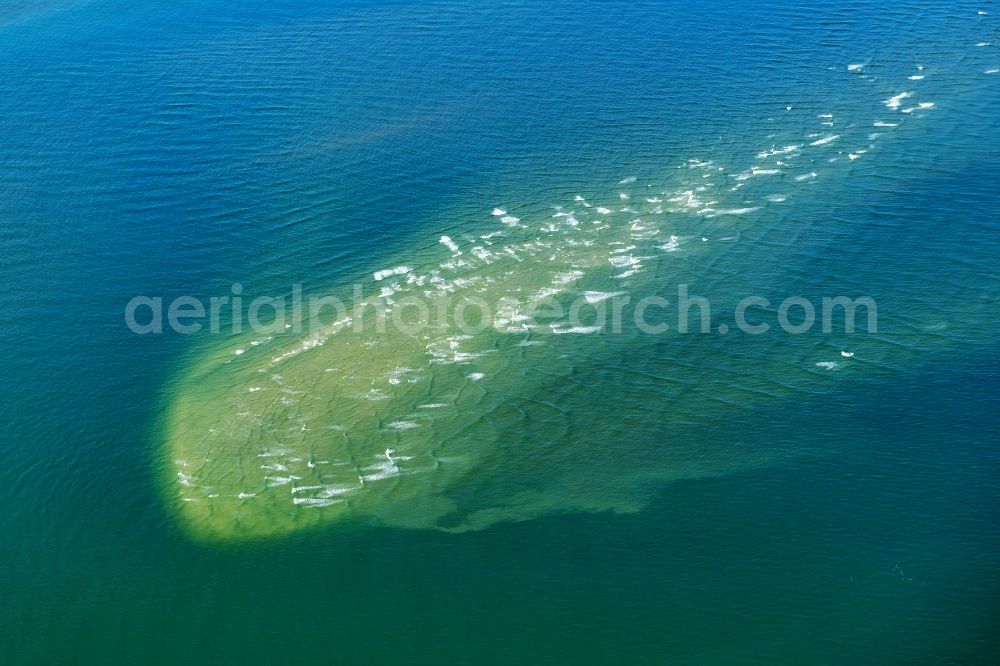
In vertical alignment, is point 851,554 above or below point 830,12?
below

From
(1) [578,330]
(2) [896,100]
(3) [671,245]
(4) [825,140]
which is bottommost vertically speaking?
(1) [578,330]

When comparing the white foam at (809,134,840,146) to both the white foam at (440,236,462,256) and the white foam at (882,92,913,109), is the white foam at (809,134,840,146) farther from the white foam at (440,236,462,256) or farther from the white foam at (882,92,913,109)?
the white foam at (440,236,462,256)

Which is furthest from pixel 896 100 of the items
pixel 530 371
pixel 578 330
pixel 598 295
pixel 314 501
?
pixel 314 501

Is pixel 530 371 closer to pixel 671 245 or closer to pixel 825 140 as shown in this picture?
pixel 671 245

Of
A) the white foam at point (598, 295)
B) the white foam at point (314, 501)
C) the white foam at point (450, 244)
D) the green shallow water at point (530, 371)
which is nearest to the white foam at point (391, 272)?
the green shallow water at point (530, 371)

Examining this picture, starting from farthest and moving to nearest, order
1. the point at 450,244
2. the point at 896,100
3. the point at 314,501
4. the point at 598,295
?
1. the point at 896,100
2. the point at 450,244
3. the point at 598,295
4. the point at 314,501

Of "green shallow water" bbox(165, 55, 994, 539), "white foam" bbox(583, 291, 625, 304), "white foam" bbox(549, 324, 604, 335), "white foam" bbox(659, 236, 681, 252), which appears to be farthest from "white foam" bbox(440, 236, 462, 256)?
"white foam" bbox(659, 236, 681, 252)

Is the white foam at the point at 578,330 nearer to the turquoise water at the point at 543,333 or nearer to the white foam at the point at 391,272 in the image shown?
the turquoise water at the point at 543,333

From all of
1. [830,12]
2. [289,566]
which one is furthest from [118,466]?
[830,12]

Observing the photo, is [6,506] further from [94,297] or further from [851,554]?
[851,554]
